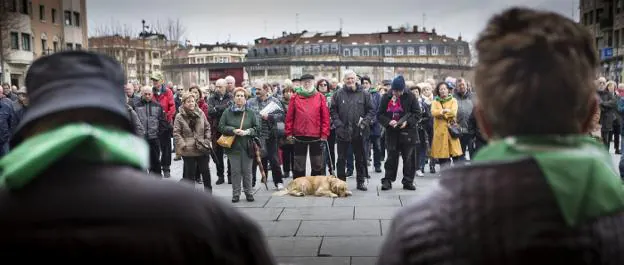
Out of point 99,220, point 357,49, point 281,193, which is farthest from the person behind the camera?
point 357,49

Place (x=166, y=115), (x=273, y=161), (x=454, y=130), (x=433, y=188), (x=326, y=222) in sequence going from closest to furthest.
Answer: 1. (x=433, y=188)
2. (x=326, y=222)
3. (x=454, y=130)
4. (x=273, y=161)
5. (x=166, y=115)

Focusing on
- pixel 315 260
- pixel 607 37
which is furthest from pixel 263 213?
pixel 607 37

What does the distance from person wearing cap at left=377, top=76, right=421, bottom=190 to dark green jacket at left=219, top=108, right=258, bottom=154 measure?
2.01 meters

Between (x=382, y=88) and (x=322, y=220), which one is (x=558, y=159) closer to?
(x=322, y=220)

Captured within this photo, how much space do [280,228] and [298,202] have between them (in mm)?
1811

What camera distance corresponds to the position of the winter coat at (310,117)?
10.00 meters

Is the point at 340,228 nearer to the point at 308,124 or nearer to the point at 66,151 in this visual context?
the point at 308,124

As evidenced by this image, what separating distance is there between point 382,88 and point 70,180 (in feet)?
44.2

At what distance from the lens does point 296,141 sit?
399 inches

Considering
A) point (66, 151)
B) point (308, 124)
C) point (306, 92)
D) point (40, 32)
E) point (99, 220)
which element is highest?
point (40, 32)

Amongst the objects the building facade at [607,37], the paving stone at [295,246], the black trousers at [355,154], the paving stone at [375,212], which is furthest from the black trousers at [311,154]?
the building facade at [607,37]

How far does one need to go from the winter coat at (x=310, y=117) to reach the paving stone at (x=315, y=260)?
4331 mm

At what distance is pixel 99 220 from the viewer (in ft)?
4.79

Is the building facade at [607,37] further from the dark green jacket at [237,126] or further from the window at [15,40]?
the window at [15,40]
